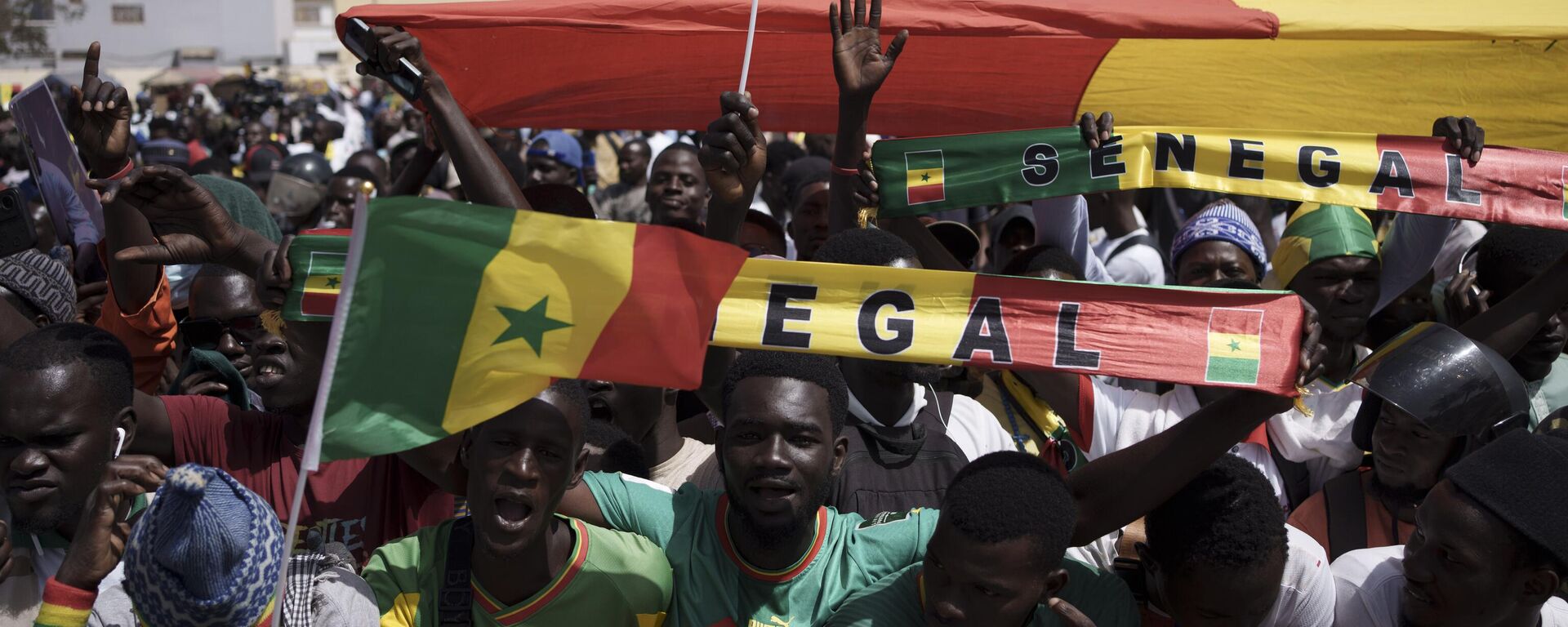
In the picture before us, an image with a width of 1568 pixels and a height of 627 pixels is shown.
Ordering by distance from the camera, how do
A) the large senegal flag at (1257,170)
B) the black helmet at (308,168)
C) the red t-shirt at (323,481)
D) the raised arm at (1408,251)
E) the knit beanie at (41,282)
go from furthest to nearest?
the black helmet at (308,168)
the raised arm at (1408,251)
the knit beanie at (41,282)
the large senegal flag at (1257,170)
the red t-shirt at (323,481)

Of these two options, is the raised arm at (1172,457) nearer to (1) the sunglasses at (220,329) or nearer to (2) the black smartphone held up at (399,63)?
(2) the black smartphone held up at (399,63)

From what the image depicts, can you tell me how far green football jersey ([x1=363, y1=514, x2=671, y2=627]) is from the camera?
2.96m

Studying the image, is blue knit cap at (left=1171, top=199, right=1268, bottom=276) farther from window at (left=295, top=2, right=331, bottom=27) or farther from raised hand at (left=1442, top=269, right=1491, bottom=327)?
window at (left=295, top=2, right=331, bottom=27)

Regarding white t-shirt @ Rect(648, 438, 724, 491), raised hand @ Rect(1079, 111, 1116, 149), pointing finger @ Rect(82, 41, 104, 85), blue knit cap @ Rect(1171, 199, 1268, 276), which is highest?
raised hand @ Rect(1079, 111, 1116, 149)

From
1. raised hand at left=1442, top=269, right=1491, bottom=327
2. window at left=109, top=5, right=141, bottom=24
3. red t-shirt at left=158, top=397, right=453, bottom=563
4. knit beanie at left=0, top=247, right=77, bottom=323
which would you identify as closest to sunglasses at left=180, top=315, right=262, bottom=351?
knit beanie at left=0, top=247, right=77, bottom=323

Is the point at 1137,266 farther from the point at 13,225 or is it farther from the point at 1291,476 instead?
the point at 13,225

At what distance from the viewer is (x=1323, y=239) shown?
4801 millimetres

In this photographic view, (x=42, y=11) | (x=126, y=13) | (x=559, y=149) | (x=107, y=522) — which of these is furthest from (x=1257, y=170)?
(x=126, y=13)

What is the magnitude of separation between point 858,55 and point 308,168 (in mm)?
7799

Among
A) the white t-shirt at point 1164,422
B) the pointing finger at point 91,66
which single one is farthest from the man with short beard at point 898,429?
the pointing finger at point 91,66

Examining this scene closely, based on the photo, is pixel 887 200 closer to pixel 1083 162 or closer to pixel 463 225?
pixel 1083 162

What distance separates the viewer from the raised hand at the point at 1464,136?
13.1ft

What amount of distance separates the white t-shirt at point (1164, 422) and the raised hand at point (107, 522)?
97.5 inches

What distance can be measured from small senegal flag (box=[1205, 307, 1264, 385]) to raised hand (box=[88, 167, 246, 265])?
7.78ft
